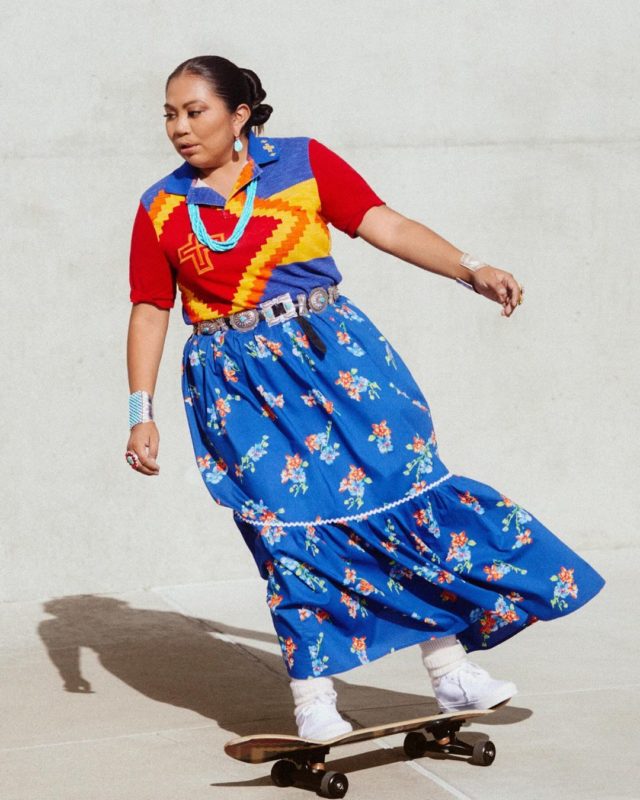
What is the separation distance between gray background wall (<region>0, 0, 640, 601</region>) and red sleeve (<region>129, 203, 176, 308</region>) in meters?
2.09

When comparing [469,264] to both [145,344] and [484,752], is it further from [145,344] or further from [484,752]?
[484,752]

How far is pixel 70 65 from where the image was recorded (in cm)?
604

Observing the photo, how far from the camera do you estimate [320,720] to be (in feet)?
12.3

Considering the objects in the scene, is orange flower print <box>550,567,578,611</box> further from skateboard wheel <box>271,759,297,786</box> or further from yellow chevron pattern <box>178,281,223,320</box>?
yellow chevron pattern <box>178,281,223,320</box>

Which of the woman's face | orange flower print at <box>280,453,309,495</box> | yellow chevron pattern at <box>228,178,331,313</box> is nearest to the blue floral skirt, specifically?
orange flower print at <box>280,453,309,495</box>

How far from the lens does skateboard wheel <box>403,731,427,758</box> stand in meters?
3.95

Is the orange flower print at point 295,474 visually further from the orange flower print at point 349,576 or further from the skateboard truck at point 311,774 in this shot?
the skateboard truck at point 311,774

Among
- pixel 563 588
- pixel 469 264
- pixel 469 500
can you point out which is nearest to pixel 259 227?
pixel 469 264

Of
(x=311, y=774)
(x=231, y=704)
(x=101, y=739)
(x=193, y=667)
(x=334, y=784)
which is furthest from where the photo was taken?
(x=193, y=667)

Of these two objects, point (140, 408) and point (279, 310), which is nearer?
point (279, 310)

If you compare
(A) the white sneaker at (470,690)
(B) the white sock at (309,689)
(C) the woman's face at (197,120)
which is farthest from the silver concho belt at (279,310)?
(A) the white sneaker at (470,690)

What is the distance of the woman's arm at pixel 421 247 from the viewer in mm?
3678

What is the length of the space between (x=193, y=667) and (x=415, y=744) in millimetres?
1272

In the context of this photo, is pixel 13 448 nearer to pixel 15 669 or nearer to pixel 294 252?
pixel 15 669
